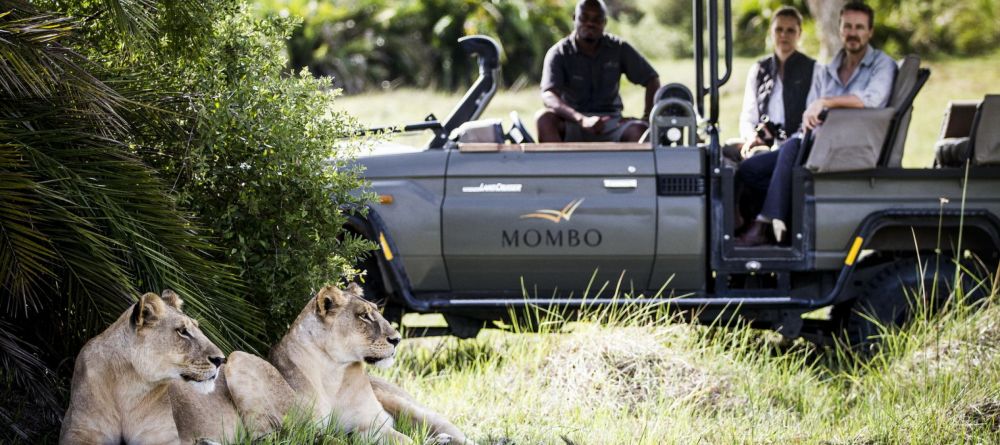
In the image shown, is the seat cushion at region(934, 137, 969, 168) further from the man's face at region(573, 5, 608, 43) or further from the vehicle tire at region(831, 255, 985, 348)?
the man's face at region(573, 5, 608, 43)

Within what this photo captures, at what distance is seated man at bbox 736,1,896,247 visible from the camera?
6914mm

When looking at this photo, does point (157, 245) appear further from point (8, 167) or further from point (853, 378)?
point (853, 378)

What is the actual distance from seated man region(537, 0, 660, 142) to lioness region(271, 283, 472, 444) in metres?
3.35

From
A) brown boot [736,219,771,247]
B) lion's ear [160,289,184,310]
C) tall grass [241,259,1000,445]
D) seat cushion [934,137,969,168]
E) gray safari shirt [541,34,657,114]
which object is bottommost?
tall grass [241,259,1000,445]

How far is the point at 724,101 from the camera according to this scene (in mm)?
19000

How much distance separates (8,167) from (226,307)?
1023 mm

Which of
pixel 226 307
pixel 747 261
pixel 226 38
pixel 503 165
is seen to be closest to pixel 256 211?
pixel 226 307

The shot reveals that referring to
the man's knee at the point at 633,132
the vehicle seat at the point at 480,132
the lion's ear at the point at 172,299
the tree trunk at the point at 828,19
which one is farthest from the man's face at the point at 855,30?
the tree trunk at the point at 828,19

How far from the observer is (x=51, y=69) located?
14.4ft

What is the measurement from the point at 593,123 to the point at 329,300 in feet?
11.1

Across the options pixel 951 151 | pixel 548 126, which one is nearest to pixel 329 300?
pixel 548 126

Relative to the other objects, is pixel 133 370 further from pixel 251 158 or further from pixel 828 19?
pixel 828 19

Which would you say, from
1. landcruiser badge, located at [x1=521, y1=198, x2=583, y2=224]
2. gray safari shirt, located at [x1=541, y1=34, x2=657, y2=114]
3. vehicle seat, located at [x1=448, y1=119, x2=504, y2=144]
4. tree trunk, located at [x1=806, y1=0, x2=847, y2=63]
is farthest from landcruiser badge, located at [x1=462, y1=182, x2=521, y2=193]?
tree trunk, located at [x1=806, y1=0, x2=847, y2=63]

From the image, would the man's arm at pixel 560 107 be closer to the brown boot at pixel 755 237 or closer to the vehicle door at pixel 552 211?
the vehicle door at pixel 552 211
